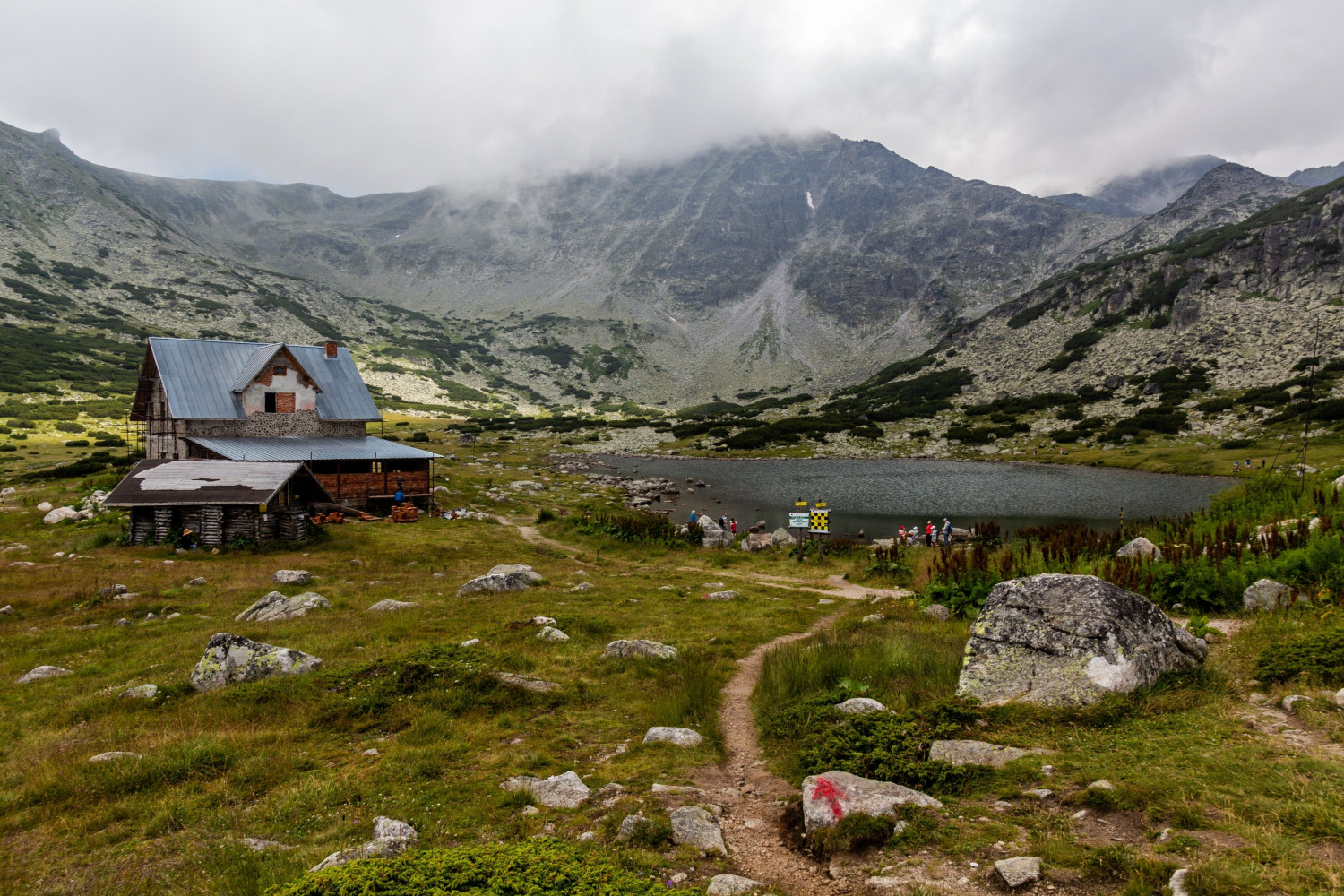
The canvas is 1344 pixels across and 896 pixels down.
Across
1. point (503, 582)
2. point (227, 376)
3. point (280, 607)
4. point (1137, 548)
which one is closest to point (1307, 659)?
point (1137, 548)

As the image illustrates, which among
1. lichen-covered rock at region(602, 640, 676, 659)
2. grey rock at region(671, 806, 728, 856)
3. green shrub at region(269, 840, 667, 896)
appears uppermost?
green shrub at region(269, 840, 667, 896)

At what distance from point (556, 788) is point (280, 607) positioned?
1470 centimetres

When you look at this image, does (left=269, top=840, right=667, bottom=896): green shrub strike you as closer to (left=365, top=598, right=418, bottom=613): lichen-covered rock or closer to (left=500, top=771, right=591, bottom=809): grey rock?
(left=500, top=771, right=591, bottom=809): grey rock

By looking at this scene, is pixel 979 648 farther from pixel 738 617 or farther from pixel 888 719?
pixel 738 617

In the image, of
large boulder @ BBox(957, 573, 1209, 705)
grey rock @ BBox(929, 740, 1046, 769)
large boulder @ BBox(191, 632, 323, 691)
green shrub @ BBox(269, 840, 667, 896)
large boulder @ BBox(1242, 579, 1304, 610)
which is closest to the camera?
green shrub @ BBox(269, 840, 667, 896)

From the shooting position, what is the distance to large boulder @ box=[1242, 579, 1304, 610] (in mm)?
12391

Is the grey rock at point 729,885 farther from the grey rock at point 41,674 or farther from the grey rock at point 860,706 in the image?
the grey rock at point 41,674

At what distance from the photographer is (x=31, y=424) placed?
280ft

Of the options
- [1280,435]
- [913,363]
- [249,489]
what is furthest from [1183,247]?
[249,489]

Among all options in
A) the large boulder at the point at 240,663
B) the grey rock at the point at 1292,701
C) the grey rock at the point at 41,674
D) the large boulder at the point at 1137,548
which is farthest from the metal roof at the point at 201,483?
the large boulder at the point at 1137,548

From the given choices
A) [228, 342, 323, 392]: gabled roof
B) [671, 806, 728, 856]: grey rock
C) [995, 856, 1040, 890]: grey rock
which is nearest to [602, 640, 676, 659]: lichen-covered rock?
[671, 806, 728, 856]: grey rock

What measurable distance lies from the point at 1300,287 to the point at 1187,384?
4305cm

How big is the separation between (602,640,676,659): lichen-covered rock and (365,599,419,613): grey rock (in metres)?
8.47

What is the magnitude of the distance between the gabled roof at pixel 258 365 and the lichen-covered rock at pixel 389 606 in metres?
39.3
